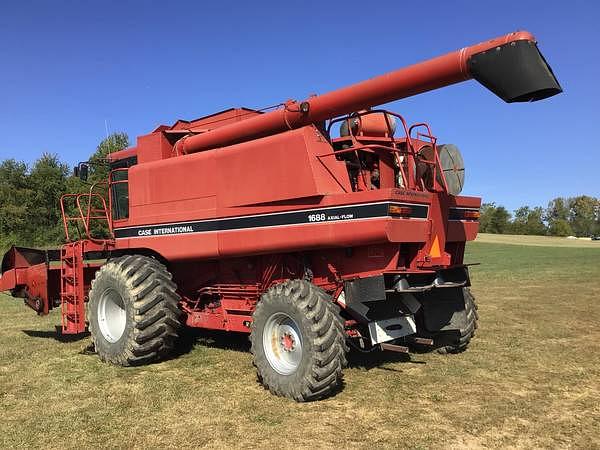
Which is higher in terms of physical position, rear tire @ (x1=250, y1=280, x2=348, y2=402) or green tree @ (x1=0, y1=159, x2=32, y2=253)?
green tree @ (x1=0, y1=159, x2=32, y2=253)

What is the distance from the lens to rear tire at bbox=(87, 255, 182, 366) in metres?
6.73

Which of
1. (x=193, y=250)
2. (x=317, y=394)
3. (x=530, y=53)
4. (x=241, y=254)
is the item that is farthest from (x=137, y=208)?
(x=530, y=53)

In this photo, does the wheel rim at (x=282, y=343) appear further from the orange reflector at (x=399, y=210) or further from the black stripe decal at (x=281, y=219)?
the orange reflector at (x=399, y=210)

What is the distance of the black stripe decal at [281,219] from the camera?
5.20 metres

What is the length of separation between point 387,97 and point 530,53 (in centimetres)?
135

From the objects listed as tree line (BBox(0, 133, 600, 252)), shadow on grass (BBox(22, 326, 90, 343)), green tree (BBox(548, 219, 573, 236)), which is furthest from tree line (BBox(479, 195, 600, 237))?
shadow on grass (BBox(22, 326, 90, 343))

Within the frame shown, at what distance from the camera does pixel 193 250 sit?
679cm

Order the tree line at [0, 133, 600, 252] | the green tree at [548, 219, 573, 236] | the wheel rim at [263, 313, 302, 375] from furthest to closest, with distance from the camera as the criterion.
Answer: the green tree at [548, 219, 573, 236] → the tree line at [0, 133, 600, 252] → the wheel rim at [263, 313, 302, 375]

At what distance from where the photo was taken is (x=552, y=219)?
144 m

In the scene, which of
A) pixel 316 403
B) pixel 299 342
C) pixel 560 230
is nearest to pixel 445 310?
pixel 299 342

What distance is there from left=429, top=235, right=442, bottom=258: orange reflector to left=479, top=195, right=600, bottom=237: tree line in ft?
345

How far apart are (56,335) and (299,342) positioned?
18.6 ft

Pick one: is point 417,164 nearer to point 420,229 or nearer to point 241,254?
point 420,229

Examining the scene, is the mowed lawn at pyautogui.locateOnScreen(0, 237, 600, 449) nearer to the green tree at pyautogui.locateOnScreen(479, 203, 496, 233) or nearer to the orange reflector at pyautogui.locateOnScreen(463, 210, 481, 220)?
the orange reflector at pyautogui.locateOnScreen(463, 210, 481, 220)
